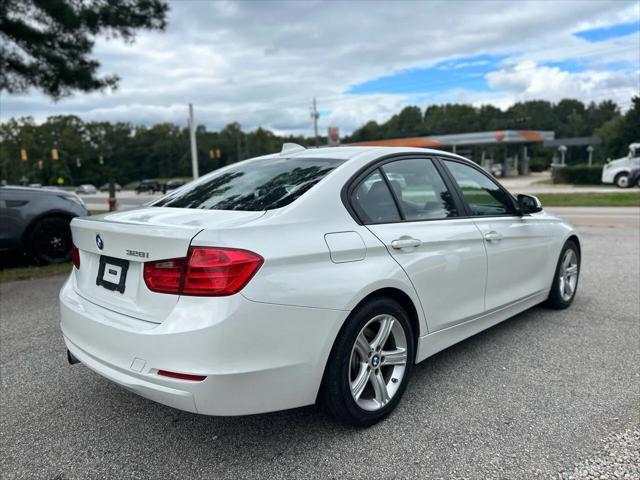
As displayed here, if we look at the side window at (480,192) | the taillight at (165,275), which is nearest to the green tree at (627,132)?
the side window at (480,192)

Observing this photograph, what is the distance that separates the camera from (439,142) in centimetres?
4594

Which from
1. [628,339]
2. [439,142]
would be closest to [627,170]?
[439,142]

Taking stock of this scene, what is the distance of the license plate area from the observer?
8.55 feet

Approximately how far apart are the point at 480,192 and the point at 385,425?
2.03m

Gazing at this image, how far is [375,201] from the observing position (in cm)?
303

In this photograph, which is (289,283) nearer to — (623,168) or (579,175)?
(623,168)

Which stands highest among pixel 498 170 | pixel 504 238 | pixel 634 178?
pixel 504 238

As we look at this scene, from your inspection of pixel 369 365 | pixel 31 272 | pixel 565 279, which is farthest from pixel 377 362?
pixel 31 272

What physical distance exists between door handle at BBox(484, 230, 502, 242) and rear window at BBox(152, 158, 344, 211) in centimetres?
128

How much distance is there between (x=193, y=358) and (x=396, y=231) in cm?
137

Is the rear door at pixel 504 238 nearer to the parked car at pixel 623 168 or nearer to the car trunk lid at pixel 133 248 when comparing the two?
the car trunk lid at pixel 133 248

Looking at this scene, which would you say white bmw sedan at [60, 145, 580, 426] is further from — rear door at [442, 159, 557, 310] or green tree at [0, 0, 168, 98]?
green tree at [0, 0, 168, 98]

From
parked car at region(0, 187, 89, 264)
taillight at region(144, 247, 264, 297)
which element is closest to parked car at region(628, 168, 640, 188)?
parked car at region(0, 187, 89, 264)

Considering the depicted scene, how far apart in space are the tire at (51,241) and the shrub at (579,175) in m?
33.6
